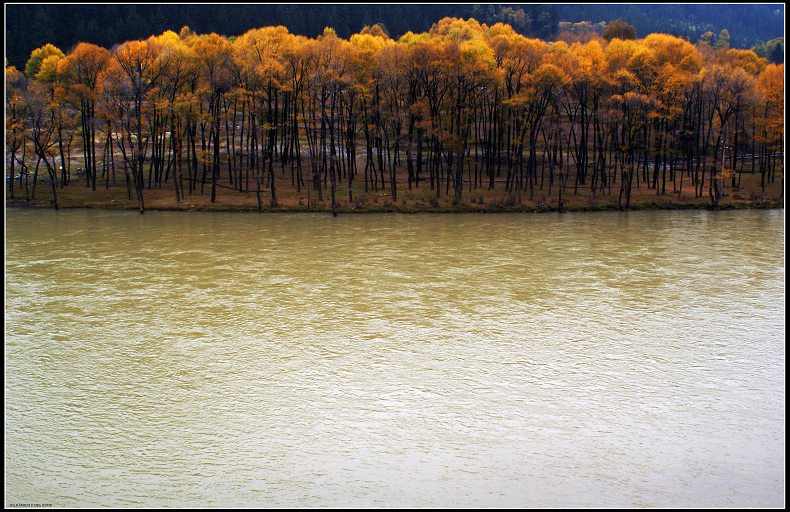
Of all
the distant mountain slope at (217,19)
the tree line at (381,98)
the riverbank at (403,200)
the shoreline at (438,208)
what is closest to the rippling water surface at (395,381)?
the shoreline at (438,208)

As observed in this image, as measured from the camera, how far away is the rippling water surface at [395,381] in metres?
12.5

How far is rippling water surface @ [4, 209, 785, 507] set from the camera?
12.5 m

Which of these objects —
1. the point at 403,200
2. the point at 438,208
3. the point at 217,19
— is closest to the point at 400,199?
the point at 403,200

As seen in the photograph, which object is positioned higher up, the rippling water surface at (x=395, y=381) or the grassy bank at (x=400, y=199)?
the grassy bank at (x=400, y=199)

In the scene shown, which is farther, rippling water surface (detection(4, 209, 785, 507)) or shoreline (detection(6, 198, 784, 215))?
shoreline (detection(6, 198, 784, 215))

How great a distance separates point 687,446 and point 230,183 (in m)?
57.2

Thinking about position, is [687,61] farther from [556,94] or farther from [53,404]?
[53,404]

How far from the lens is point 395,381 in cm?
1747

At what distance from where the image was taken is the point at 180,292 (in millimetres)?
28078

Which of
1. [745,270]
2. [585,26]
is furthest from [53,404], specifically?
[585,26]

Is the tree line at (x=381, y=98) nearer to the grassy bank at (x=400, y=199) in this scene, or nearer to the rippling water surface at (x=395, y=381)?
the grassy bank at (x=400, y=199)

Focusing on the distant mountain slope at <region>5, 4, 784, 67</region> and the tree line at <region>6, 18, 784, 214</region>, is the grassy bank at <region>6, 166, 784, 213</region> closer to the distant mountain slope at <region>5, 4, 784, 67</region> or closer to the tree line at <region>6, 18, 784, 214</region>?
the tree line at <region>6, 18, 784, 214</region>

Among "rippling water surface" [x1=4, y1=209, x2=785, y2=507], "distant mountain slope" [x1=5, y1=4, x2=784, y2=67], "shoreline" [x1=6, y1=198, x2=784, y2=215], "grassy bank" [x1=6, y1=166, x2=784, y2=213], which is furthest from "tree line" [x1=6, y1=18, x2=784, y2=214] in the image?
"distant mountain slope" [x1=5, y1=4, x2=784, y2=67]

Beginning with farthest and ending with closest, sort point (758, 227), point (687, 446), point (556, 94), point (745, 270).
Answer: point (556, 94) → point (758, 227) → point (745, 270) → point (687, 446)
